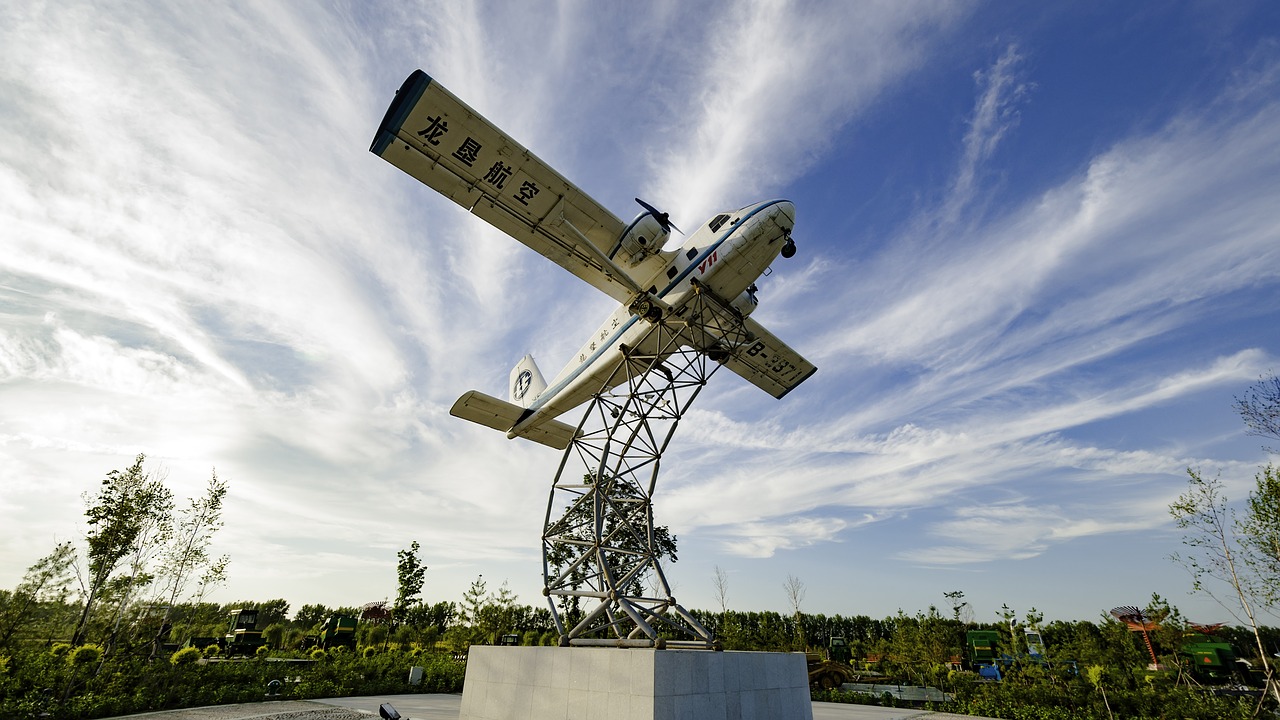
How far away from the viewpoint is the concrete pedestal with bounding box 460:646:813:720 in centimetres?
738

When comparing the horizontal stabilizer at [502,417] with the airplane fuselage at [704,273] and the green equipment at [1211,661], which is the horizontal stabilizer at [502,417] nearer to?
the airplane fuselage at [704,273]

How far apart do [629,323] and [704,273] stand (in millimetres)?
2386

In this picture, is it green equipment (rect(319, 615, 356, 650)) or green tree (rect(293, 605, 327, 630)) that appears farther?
green tree (rect(293, 605, 327, 630))

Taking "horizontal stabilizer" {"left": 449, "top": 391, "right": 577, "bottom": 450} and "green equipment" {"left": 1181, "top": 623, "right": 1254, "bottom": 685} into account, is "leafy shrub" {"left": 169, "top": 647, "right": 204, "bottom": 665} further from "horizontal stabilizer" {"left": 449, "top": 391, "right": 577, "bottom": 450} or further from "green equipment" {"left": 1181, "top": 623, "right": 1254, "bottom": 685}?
"green equipment" {"left": 1181, "top": 623, "right": 1254, "bottom": 685}

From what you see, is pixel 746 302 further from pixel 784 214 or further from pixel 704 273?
pixel 784 214

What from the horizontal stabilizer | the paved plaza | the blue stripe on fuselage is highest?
the blue stripe on fuselage

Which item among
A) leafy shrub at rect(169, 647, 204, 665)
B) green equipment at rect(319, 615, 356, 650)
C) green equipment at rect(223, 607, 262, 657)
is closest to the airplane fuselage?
leafy shrub at rect(169, 647, 204, 665)

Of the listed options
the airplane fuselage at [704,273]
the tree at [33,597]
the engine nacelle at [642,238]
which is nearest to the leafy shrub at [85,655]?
the tree at [33,597]

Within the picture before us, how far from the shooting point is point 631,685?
741 cm

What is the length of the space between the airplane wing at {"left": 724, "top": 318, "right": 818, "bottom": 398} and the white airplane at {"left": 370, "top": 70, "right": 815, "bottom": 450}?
0.38m

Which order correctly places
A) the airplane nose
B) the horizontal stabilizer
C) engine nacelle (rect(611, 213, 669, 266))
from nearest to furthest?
1. the airplane nose
2. engine nacelle (rect(611, 213, 669, 266))
3. the horizontal stabilizer

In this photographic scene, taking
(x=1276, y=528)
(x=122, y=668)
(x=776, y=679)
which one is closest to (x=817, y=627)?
(x=1276, y=528)

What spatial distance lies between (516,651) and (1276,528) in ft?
67.9

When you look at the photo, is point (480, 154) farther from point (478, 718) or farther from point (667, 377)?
point (478, 718)
